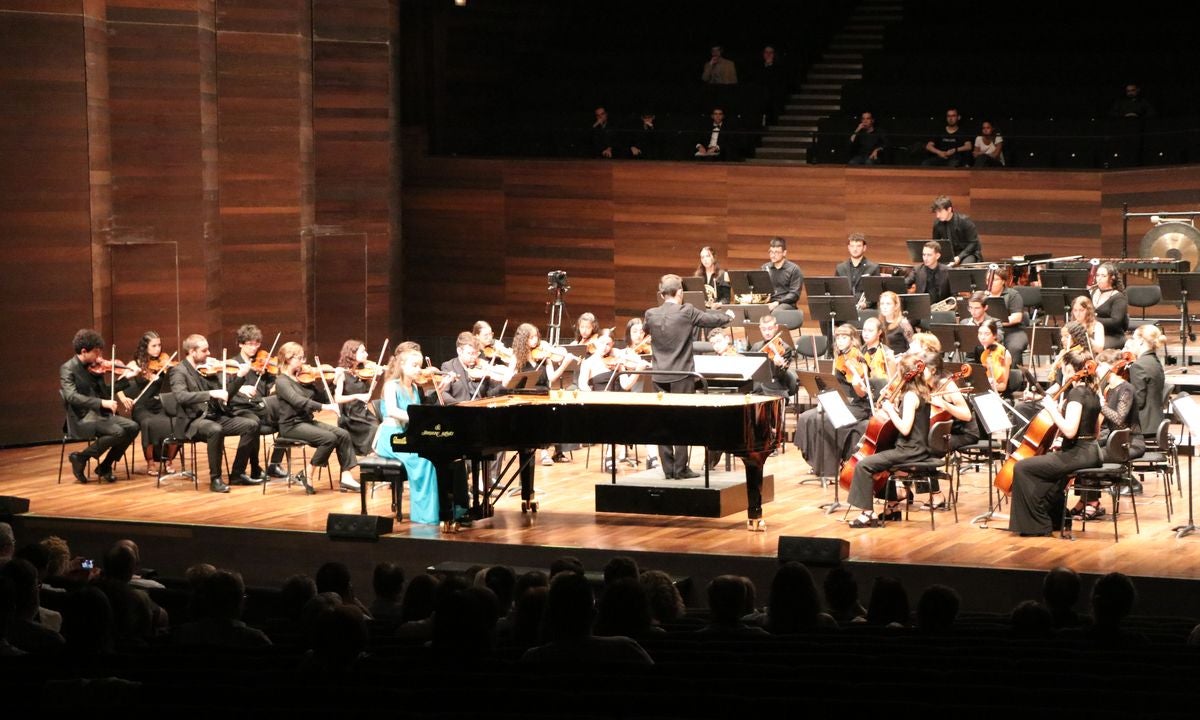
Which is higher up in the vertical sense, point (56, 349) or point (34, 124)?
point (34, 124)

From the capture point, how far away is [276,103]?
14633 mm

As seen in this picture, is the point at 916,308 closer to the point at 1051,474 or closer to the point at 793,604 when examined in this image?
the point at 1051,474

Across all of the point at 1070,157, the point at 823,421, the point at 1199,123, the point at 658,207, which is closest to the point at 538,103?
the point at 658,207

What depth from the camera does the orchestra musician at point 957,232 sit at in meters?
13.0

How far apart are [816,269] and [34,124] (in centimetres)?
779

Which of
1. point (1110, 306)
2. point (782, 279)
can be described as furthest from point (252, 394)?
point (1110, 306)

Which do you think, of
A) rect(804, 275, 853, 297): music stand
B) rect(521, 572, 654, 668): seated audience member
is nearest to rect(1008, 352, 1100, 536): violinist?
rect(804, 275, 853, 297): music stand

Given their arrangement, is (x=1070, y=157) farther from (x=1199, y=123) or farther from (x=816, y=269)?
(x=816, y=269)

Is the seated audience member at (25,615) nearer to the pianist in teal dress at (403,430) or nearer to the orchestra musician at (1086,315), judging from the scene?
the pianist in teal dress at (403,430)

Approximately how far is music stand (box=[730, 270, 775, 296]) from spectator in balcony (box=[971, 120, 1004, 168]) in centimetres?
346

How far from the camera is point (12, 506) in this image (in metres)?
9.55

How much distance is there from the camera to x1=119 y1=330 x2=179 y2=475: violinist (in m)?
10.8

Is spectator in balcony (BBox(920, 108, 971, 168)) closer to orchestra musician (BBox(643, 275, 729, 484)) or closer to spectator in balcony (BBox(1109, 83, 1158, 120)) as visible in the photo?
spectator in balcony (BBox(1109, 83, 1158, 120))

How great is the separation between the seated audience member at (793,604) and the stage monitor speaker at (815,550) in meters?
2.66
